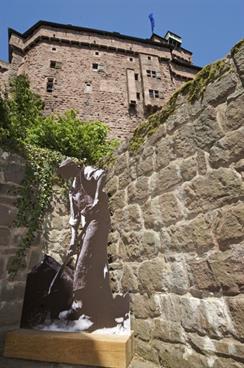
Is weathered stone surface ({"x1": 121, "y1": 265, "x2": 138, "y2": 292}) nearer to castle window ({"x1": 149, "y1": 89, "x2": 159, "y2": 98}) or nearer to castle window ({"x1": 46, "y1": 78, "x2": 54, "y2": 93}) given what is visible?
castle window ({"x1": 46, "y1": 78, "x2": 54, "y2": 93})

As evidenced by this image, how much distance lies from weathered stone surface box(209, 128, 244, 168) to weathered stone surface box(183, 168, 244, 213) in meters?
0.07

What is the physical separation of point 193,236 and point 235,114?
92 centimetres

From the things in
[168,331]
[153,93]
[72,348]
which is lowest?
[72,348]

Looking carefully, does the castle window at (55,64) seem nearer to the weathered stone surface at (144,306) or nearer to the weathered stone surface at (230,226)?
the weathered stone surface at (144,306)

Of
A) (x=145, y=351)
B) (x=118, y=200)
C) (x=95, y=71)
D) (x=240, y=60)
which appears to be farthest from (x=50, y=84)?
(x=145, y=351)

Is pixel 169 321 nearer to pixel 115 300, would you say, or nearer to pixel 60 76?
pixel 115 300

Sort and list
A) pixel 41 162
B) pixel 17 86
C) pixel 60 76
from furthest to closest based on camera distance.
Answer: pixel 60 76 → pixel 17 86 → pixel 41 162

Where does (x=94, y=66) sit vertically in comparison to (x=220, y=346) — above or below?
above

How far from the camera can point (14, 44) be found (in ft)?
79.5

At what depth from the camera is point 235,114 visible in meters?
1.91

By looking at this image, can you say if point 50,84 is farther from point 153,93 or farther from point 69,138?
point 69,138

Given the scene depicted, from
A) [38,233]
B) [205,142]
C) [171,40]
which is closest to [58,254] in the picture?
[38,233]

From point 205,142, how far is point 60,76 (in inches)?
904

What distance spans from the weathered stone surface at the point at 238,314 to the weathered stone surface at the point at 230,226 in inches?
12.8
